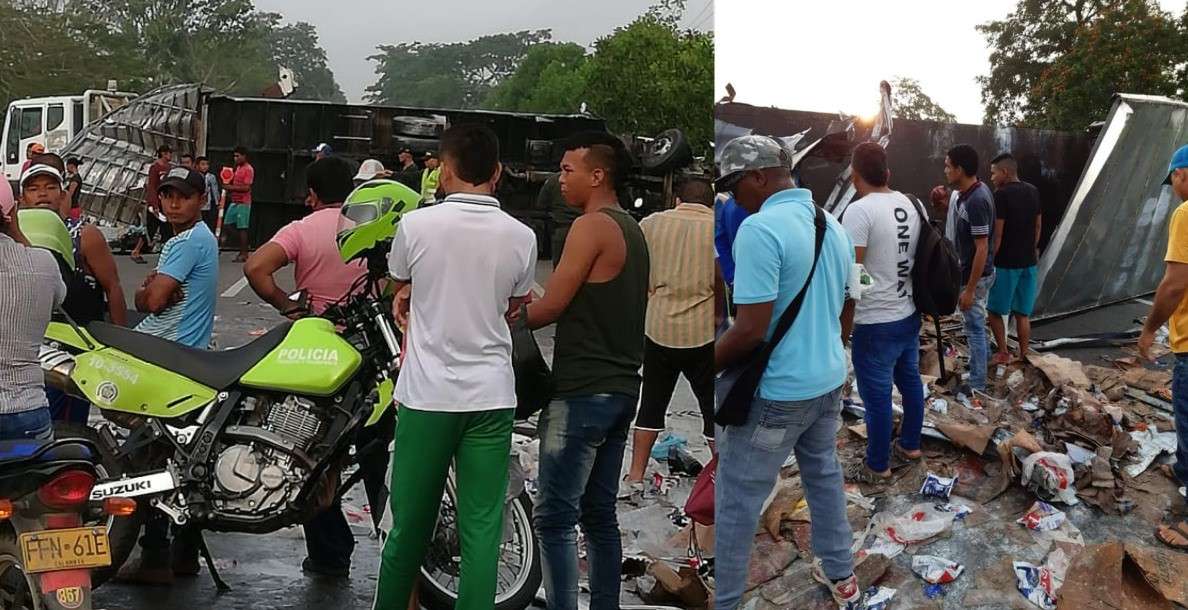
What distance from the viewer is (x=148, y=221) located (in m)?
3.24

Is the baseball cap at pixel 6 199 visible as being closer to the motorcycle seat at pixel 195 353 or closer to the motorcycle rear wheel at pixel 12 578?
the motorcycle seat at pixel 195 353

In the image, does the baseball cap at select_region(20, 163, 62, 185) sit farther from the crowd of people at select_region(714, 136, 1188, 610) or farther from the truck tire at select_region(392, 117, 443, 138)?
the crowd of people at select_region(714, 136, 1188, 610)

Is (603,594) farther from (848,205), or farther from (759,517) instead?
(848,205)

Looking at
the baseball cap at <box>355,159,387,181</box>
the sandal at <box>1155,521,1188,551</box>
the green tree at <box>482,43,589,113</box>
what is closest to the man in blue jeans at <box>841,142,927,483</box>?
the sandal at <box>1155,521,1188,551</box>

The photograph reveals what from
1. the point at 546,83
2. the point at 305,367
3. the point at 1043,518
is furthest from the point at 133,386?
the point at 1043,518

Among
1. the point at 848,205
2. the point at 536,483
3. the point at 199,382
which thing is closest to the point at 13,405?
the point at 199,382

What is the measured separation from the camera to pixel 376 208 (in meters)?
3.20

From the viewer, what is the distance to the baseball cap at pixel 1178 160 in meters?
3.40

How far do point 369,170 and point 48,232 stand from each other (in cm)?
89

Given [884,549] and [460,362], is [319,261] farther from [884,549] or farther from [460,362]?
[884,549]

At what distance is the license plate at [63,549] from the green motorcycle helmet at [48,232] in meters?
0.73

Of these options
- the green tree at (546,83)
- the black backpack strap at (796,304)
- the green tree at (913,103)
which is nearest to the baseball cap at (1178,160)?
the green tree at (913,103)

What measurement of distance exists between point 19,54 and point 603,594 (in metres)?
2.28

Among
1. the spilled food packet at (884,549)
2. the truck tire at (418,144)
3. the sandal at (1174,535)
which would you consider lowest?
the spilled food packet at (884,549)
